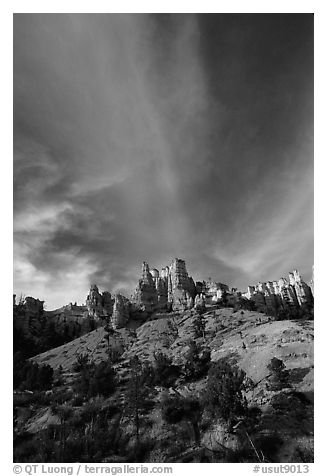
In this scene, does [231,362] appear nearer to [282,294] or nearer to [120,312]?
[120,312]

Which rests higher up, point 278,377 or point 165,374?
point 165,374

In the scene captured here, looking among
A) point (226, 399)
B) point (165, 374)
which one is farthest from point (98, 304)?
point (226, 399)

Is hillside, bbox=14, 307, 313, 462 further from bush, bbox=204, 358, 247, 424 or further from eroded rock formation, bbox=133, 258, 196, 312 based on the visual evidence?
eroded rock formation, bbox=133, 258, 196, 312

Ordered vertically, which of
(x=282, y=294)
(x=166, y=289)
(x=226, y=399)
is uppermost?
(x=166, y=289)

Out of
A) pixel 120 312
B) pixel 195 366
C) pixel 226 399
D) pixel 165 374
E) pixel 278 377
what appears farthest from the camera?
pixel 120 312

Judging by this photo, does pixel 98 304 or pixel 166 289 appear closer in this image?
pixel 98 304

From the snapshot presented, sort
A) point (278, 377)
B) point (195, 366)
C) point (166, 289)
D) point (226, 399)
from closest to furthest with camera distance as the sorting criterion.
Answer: point (226, 399), point (278, 377), point (195, 366), point (166, 289)

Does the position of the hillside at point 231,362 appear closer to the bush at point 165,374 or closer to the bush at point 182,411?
the bush at point 182,411

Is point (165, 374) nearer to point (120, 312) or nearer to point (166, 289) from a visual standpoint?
point (120, 312)

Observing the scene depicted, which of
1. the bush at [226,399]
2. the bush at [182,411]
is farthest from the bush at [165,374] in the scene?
the bush at [226,399]

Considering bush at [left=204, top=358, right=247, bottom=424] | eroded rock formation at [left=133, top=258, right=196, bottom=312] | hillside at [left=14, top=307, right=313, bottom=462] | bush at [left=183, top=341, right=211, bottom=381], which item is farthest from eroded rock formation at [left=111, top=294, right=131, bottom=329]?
bush at [left=204, top=358, right=247, bottom=424]
